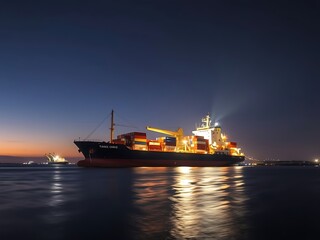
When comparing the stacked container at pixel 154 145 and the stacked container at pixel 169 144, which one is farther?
the stacked container at pixel 169 144

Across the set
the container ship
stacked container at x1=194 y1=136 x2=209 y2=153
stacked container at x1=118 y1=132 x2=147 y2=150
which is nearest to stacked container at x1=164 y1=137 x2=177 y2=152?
the container ship

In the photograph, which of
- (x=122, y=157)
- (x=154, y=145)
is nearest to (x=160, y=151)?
(x=154, y=145)

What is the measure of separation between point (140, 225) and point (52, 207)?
7142 mm

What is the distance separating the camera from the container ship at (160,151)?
67312 millimetres

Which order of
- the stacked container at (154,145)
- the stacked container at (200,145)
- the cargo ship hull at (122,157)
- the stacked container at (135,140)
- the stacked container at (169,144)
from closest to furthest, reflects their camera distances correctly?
the cargo ship hull at (122,157) < the stacked container at (135,140) < the stacked container at (154,145) < the stacked container at (169,144) < the stacked container at (200,145)

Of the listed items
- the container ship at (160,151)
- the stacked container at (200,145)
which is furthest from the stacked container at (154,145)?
the stacked container at (200,145)

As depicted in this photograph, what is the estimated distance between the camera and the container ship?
221 feet

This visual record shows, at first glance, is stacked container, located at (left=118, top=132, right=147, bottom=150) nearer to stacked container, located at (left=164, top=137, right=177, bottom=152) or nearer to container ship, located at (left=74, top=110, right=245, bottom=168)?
container ship, located at (left=74, top=110, right=245, bottom=168)

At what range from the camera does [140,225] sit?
10.9 meters

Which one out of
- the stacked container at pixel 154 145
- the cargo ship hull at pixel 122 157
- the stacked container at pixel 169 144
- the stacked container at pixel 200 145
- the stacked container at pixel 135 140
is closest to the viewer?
the cargo ship hull at pixel 122 157

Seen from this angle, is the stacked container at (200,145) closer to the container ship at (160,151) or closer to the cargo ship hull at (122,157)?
the container ship at (160,151)

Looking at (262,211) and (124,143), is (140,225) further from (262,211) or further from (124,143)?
(124,143)

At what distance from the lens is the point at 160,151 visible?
2972 inches

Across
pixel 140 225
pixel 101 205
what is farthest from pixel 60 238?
pixel 101 205
